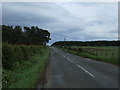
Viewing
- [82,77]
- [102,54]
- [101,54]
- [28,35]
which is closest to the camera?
[82,77]

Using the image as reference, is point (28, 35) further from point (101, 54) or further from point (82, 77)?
point (82, 77)

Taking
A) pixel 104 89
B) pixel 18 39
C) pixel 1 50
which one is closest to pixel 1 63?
pixel 1 50

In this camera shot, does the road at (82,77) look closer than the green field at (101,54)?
Yes

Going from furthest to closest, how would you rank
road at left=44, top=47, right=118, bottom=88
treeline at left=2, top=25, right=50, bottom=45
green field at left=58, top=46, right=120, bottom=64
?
1. treeline at left=2, top=25, right=50, bottom=45
2. green field at left=58, top=46, right=120, bottom=64
3. road at left=44, top=47, right=118, bottom=88

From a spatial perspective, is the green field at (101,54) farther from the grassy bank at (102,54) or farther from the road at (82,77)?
the road at (82,77)

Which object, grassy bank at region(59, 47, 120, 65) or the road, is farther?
grassy bank at region(59, 47, 120, 65)

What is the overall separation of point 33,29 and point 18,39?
29.0 m

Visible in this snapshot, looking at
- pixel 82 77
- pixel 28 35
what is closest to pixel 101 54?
pixel 82 77

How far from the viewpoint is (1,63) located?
12.0 metres

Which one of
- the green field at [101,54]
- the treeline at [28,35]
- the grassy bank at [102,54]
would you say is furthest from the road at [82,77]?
the treeline at [28,35]

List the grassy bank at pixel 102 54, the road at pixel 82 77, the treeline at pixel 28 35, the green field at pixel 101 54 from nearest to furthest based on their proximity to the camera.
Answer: the road at pixel 82 77
the grassy bank at pixel 102 54
the green field at pixel 101 54
the treeline at pixel 28 35

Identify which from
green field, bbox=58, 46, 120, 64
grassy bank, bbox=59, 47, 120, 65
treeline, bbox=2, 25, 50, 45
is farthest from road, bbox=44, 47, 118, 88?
treeline, bbox=2, 25, 50, 45

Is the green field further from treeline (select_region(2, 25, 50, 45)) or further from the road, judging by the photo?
treeline (select_region(2, 25, 50, 45))

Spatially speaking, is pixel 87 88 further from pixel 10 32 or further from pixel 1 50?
pixel 10 32
